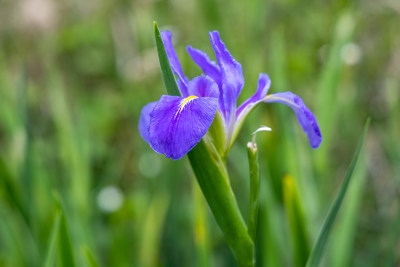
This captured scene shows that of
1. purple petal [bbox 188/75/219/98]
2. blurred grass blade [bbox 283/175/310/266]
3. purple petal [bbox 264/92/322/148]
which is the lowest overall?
blurred grass blade [bbox 283/175/310/266]

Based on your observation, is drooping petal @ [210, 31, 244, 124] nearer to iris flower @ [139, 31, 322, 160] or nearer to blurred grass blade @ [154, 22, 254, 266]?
iris flower @ [139, 31, 322, 160]

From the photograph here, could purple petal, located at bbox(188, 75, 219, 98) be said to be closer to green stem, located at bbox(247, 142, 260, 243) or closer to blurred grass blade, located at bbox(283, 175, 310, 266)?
green stem, located at bbox(247, 142, 260, 243)

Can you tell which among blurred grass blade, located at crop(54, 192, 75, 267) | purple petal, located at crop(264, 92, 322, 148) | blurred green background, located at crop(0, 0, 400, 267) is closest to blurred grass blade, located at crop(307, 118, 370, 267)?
purple petal, located at crop(264, 92, 322, 148)

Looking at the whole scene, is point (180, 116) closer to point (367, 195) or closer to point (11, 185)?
point (11, 185)

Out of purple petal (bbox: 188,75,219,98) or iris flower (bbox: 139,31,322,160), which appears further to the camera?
purple petal (bbox: 188,75,219,98)

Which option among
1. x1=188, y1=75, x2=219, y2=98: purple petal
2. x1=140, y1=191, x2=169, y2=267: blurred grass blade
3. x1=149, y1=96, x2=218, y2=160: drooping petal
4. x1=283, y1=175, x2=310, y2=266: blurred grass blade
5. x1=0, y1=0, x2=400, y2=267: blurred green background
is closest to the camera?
x1=149, y1=96, x2=218, y2=160: drooping petal

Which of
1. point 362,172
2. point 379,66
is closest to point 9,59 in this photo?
point 379,66

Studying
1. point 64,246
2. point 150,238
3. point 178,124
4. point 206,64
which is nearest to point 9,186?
point 150,238

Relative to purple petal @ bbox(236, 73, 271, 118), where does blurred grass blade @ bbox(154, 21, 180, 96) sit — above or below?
above

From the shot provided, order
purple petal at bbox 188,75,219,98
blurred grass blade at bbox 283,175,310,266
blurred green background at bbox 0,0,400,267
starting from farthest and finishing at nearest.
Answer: blurred green background at bbox 0,0,400,267, blurred grass blade at bbox 283,175,310,266, purple petal at bbox 188,75,219,98
